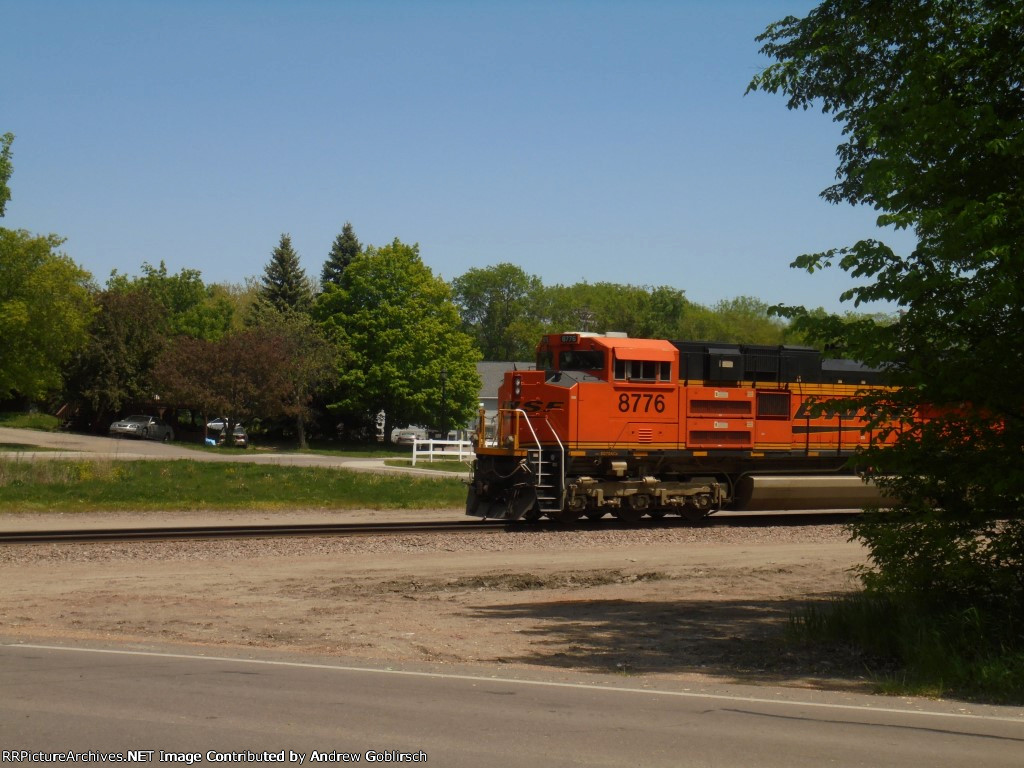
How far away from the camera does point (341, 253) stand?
80625mm

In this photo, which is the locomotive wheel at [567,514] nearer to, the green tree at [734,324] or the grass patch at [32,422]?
the green tree at [734,324]

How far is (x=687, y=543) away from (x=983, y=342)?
1232 cm

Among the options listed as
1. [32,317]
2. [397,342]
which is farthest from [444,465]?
[397,342]

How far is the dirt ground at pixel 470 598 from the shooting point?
11297 millimetres

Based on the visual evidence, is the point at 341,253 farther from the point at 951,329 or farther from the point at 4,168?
the point at 951,329

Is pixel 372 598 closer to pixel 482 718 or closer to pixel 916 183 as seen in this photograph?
pixel 482 718

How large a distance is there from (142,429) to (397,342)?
1728cm

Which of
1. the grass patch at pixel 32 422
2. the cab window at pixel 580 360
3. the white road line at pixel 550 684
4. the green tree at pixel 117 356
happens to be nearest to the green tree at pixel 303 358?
the green tree at pixel 117 356

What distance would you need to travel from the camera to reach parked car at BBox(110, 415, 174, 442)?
64.8 metres

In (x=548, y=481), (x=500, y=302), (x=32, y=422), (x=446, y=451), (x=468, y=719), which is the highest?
(x=500, y=302)

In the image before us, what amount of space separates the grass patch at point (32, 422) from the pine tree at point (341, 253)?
21707mm

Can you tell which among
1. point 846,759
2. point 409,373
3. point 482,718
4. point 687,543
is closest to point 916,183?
point 846,759

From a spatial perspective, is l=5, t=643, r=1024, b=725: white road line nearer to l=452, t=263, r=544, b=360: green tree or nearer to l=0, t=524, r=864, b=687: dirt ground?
l=0, t=524, r=864, b=687: dirt ground

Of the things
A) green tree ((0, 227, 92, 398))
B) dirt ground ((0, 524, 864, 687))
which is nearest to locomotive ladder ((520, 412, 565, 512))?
dirt ground ((0, 524, 864, 687))
